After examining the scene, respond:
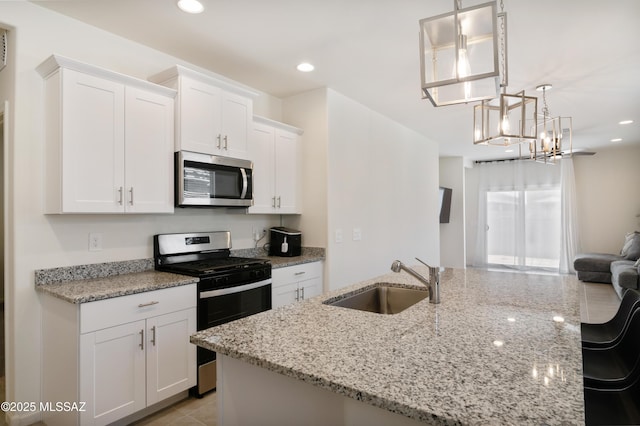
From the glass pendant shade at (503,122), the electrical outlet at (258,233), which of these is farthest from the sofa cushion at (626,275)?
the electrical outlet at (258,233)

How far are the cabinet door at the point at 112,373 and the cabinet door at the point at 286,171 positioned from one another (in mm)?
1808

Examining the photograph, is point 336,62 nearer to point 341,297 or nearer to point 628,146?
point 341,297

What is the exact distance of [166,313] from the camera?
7.60 ft

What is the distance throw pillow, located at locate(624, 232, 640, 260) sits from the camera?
609cm

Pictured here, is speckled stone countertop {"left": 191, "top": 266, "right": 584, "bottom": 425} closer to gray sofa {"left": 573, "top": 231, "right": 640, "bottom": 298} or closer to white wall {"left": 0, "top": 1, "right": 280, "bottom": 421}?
white wall {"left": 0, "top": 1, "right": 280, "bottom": 421}

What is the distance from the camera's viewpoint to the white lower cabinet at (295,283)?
10.3 feet

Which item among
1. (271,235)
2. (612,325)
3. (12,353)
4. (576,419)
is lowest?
(12,353)

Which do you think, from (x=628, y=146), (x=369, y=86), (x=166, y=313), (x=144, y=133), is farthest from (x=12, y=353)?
(x=628, y=146)

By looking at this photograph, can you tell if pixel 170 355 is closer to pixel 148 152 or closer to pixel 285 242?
pixel 148 152

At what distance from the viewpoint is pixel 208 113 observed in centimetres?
289

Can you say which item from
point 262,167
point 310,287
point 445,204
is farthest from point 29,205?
point 445,204

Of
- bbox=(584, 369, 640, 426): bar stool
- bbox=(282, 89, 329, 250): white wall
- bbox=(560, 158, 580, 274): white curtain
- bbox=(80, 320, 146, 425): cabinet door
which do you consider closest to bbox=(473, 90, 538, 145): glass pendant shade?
bbox=(584, 369, 640, 426): bar stool

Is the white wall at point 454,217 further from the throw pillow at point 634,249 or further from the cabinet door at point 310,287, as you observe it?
the cabinet door at point 310,287

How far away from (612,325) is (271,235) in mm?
2773
